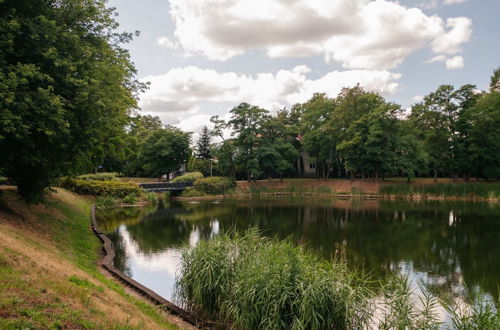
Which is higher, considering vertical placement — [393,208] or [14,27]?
[14,27]

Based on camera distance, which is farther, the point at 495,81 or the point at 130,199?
the point at 495,81

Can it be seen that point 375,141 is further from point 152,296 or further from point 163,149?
point 152,296

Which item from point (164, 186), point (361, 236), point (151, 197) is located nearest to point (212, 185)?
point (164, 186)

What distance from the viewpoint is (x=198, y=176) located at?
47.7 meters

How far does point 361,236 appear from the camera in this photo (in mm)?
19250

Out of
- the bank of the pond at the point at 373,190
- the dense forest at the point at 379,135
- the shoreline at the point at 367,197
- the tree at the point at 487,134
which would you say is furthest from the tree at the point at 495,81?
the shoreline at the point at 367,197

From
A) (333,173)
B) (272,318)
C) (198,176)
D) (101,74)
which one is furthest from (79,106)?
(333,173)

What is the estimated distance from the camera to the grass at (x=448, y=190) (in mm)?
35188

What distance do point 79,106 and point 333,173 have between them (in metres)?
50.8

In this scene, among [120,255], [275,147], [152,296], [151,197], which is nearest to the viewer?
[152,296]

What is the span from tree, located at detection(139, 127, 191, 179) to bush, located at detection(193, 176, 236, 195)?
10278mm

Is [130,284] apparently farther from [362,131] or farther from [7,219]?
[362,131]

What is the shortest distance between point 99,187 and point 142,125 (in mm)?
12480

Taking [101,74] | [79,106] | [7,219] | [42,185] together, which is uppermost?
[101,74]
